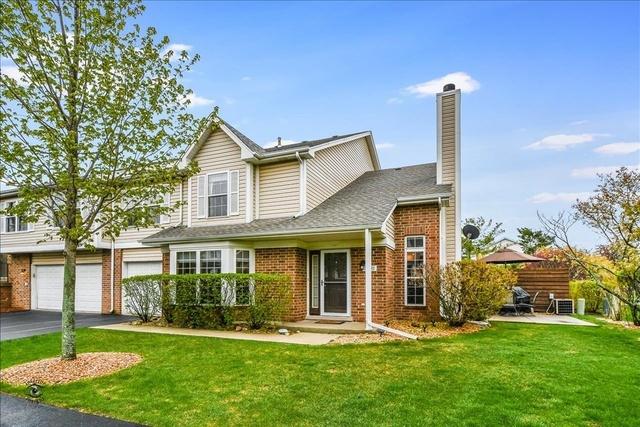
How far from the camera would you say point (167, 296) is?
39.7 ft

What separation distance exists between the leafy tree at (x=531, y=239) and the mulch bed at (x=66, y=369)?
32.3 meters

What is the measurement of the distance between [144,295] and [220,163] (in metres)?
5.10

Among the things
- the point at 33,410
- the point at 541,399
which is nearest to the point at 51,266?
the point at 33,410

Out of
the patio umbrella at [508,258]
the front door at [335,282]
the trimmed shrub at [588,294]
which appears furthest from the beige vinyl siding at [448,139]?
the trimmed shrub at [588,294]

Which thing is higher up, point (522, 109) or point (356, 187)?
point (522, 109)

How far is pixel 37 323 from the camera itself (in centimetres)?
1418

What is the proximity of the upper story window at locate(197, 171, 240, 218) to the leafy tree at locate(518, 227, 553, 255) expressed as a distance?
27775mm

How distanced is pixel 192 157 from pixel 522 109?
12.2 metres

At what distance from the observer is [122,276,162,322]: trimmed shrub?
41.2 ft

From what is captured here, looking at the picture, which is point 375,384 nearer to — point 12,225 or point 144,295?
point 144,295

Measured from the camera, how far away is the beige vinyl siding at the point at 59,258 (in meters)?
17.5

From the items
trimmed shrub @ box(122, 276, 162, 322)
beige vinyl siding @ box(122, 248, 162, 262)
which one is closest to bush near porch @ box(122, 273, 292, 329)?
trimmed shrub @ box(122, 276, 162, 322)

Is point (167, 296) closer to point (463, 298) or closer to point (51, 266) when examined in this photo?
point (463, 298)

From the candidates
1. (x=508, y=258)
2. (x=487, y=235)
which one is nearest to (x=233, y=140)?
(x=508, y=258)
